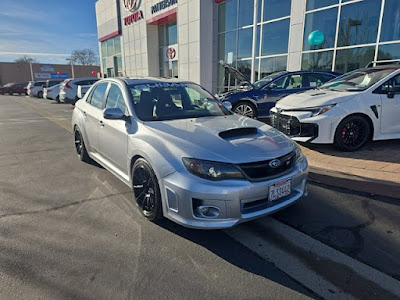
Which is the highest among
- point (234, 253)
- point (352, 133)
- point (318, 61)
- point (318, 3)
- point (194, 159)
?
point (318, 3)

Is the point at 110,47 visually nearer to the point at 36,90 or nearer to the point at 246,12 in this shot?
the point at 36,90

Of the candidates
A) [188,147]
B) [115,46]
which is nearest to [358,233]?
[188,147]

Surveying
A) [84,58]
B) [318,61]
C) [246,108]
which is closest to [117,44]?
[318,61]

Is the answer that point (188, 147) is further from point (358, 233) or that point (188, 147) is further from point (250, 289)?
point (358, 233)

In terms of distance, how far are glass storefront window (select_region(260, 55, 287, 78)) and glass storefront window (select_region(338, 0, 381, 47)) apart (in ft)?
8.66

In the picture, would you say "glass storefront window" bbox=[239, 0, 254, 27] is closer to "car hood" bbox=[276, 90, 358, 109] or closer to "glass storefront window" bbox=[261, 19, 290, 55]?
"glass storefront window" bbox=[261, 19, 290, 55]

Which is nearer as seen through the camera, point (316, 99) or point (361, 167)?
point (361, 167)

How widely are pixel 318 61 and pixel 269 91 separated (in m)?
5.36

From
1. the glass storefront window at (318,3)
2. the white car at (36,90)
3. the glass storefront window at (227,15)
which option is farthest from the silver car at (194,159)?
the white car at (36,90)

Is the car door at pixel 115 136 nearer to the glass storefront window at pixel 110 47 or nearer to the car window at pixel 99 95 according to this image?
the car window at pixel 99 95

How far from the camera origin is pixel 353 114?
16.3 feet

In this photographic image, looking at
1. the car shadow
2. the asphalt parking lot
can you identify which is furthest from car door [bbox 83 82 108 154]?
the car shadow

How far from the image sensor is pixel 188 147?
265cm

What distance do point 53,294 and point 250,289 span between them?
1516 millimetres
